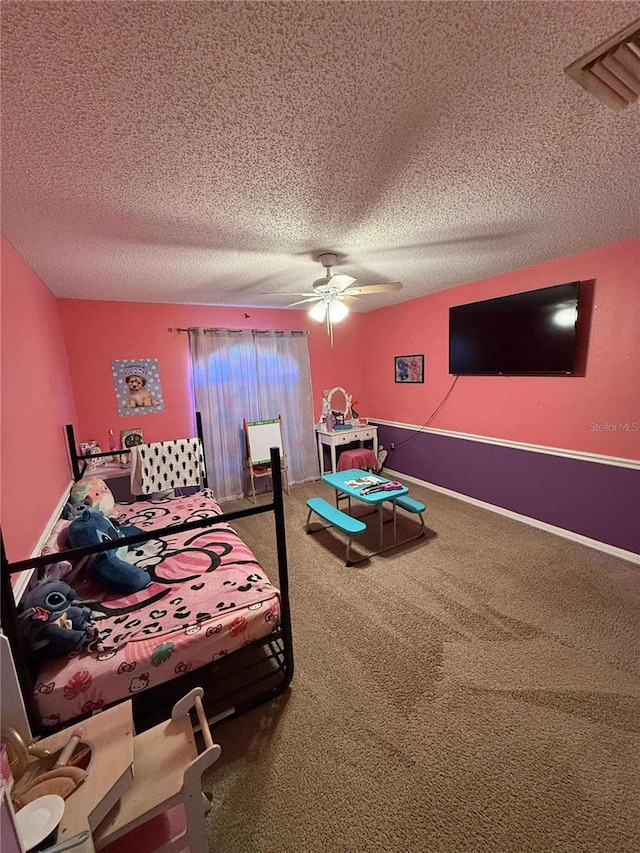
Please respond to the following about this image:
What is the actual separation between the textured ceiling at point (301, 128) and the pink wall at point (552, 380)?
443mm

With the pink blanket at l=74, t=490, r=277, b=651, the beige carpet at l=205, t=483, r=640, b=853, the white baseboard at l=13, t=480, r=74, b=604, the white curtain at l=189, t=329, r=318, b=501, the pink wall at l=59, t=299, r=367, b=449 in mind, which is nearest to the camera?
the beige carpet at l=205, t=483, r=640, b=853

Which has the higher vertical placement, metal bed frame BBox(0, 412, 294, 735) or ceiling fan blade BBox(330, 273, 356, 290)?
ceiling fan blade BBox(330, 273, 356, 290)

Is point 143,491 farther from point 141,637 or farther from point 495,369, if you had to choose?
point 495,369

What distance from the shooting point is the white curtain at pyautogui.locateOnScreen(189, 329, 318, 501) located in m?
4.20

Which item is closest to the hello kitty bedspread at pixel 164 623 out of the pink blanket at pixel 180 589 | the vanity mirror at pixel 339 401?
the pink blanket at pixel 180 589

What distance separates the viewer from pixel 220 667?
2.00 meters

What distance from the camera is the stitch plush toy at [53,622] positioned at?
53.8 inches

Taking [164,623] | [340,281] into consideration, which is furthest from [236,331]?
[164,623]

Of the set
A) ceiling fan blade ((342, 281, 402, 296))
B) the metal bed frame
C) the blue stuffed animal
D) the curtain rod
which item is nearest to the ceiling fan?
ceiling fan blade ((342, 281, 402, 296))

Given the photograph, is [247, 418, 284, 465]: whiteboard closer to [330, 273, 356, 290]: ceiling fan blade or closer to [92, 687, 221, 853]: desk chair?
[330, 273, 356, 290]: ceiling fan blade

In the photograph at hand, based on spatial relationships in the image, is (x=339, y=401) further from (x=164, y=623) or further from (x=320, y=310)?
(x=164, y=623)

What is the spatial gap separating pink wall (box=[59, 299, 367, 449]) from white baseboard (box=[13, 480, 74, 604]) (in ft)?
4.03

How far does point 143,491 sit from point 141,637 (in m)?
1.86

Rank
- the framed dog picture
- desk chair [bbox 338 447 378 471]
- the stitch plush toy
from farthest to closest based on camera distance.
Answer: desk chair [bbox 338 447 378 471] → the framed dog picture → the stitch plush toy
